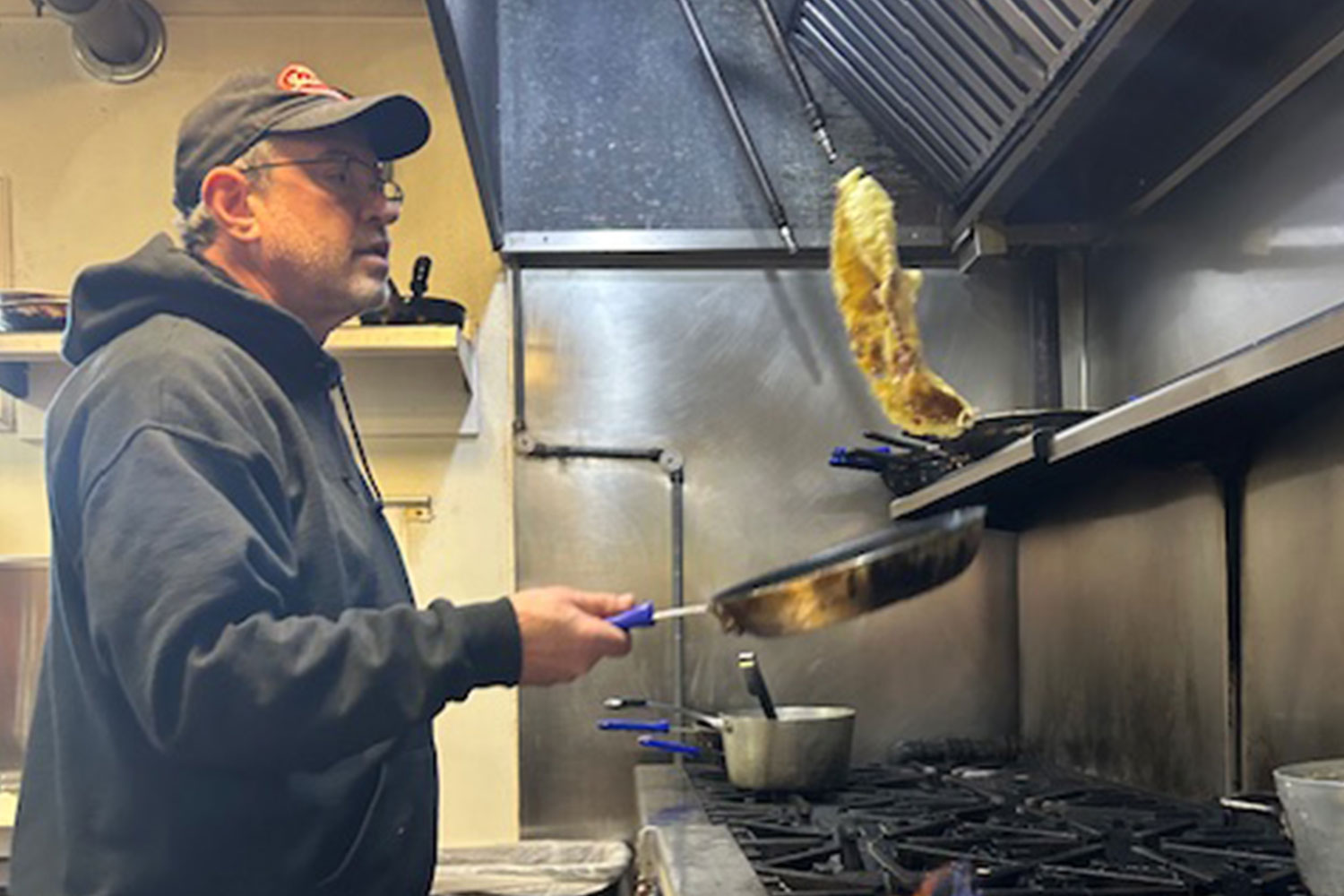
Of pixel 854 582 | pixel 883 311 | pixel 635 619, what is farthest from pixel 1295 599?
pixel 635 619

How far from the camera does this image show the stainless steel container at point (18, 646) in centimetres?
219

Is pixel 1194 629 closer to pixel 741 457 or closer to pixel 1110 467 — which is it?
pixel 1110 467

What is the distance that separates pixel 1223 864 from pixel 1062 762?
2.76 ft

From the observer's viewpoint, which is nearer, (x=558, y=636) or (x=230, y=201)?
(x=558, y=636)

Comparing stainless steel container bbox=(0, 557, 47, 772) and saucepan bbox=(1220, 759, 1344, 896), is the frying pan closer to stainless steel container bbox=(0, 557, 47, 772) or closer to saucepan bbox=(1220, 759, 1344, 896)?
saucepan bbox=(1220, 759, 1344, 896)

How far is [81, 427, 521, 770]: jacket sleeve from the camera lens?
776mm

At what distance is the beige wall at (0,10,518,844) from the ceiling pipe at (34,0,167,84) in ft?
0.07

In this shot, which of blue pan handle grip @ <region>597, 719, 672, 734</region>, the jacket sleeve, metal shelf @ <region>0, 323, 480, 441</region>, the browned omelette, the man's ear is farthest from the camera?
metal shelf @ <region>0, 323, 480, 441</region>

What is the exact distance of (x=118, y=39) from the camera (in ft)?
7.32

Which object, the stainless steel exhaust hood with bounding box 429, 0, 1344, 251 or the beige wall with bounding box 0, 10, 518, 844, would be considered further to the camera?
the beige wall with bounding box 0, 10, 518, 844

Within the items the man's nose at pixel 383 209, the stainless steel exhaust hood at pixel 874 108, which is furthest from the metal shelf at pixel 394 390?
the man's nose at pixel 383 209

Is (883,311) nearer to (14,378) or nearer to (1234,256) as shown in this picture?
(1234,256)

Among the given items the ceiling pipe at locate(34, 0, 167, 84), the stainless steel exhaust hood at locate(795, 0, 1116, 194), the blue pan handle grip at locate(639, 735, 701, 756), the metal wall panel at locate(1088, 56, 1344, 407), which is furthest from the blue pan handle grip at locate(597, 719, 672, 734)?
the ceiling pipe at locate(34, 0, 167, 84)

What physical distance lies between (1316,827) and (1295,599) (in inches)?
24.6
